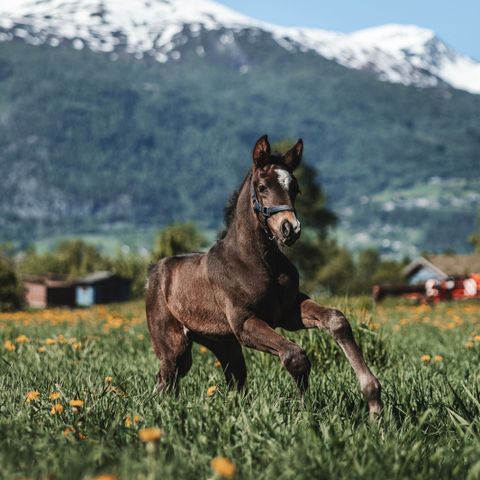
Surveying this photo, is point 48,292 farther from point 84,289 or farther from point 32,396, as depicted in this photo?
point 32,396

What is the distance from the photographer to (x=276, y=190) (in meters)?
5.04

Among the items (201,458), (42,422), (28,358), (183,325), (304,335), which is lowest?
(28,358)

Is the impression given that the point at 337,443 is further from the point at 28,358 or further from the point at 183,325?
the point at 28,358

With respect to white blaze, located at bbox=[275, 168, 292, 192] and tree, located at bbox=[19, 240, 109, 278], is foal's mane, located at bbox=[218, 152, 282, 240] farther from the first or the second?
tree, located at bbox=[19, 240, 109, 278]

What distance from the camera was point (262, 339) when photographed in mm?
4969

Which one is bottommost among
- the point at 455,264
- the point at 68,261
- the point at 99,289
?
the point at 68,261

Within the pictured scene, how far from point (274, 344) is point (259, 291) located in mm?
416

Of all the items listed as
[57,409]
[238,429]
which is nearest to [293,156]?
[238,429]

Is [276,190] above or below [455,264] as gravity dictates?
above

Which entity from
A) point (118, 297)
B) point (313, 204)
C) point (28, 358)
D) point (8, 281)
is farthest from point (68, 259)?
point (28, 358)

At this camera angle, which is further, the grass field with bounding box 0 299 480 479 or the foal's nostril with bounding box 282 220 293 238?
the foal's nostril with bounding box 282 220 293 238

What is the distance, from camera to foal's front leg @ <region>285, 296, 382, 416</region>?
15.4ft

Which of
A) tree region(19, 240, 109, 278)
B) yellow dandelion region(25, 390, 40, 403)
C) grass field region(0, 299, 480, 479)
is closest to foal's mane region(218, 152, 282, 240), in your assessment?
grass field region(0, 299, 480, 479)

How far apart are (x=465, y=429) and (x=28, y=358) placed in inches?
187
